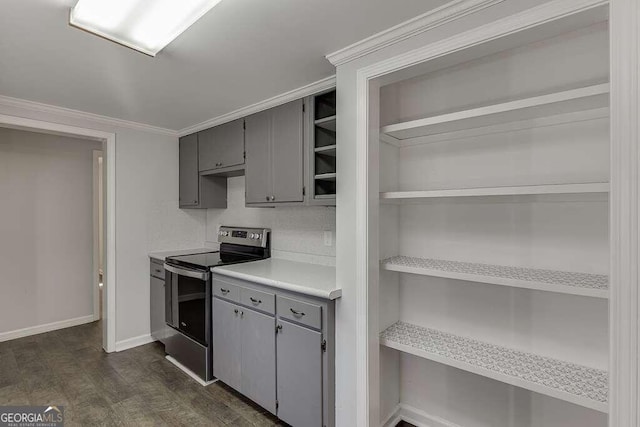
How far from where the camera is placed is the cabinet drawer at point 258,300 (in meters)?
2.12

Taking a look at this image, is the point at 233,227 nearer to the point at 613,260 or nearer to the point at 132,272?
the point at 132,272

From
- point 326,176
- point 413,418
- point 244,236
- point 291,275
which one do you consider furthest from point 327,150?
point 413,418

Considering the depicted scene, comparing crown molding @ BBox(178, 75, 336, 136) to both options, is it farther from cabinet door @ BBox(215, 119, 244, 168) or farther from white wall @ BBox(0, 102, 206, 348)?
white wall @ BBox(0, 102, 206, 348)

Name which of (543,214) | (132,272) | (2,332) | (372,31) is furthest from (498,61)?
(2,332)

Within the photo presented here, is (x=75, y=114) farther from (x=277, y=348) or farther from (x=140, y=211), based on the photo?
(x=277, y=348)

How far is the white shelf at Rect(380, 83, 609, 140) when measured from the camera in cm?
127

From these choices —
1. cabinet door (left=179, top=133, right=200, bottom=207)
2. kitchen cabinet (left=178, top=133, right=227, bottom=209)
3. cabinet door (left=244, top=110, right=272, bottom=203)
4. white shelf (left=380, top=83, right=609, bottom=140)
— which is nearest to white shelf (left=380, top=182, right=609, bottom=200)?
white shelf (left=380, top=83, right=609, bottom=140)

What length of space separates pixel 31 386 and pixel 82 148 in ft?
8.59

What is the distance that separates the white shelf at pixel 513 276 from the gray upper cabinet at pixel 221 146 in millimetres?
1713

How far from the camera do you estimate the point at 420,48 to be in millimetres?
1580

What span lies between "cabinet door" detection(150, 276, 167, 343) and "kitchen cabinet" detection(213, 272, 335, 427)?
0.96 m

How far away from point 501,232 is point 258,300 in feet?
5.04

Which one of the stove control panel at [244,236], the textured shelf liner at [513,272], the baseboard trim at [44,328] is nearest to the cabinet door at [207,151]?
the stove control panel at [244,236]

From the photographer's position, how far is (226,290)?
2.46 metres
